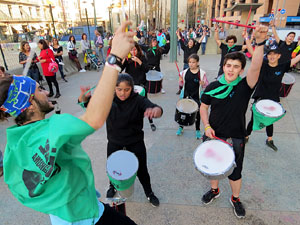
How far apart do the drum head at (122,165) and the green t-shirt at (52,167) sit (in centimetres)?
82

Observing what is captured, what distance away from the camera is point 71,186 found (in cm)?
116

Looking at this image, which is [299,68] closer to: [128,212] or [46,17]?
[128,212]

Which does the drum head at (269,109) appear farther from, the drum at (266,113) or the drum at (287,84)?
the drum at (287,84)

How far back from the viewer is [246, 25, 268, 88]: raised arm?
1.97 metres

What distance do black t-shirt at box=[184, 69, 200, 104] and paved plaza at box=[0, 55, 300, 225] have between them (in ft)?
2.83

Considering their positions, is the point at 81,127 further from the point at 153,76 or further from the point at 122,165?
the point at 153,76

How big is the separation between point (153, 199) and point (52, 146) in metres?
2.07

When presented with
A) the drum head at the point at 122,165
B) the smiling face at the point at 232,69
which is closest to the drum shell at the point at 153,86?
the smiling face at the point at 232,69

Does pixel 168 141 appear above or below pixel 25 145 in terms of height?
below

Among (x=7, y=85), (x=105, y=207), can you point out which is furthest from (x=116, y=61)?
(x=105, y=207)

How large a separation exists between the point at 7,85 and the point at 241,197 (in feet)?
9.66

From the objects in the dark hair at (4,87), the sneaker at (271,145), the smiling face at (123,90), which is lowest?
the sneaker at (271,145)

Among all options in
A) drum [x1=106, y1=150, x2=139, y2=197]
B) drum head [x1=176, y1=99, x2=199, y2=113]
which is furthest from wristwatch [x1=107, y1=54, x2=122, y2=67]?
drum head [x1=176, y1=99, x2=199, y2=113]

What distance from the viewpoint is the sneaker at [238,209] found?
2.48 meters
